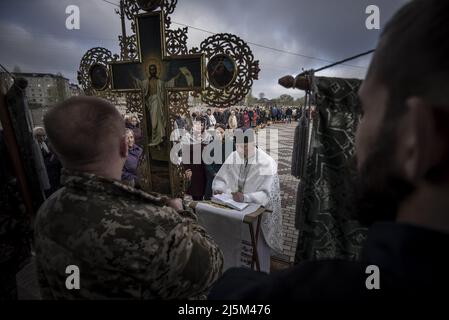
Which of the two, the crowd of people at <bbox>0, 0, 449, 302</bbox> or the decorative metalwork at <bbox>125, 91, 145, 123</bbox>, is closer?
the crowd of people at <bbox>0, 0, 449, 302</bbox>

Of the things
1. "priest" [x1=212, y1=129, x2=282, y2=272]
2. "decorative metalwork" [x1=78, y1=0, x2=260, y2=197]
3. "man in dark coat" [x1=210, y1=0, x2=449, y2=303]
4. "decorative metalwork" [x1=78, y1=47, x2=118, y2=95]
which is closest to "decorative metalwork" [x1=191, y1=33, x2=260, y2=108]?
"decorative metalwork" [x1=78, y1=0, x2=260, y2=197]

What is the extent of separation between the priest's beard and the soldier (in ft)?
2.81

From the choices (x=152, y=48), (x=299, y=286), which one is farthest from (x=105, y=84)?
(x=299, y=286)

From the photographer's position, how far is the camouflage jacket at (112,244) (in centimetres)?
104

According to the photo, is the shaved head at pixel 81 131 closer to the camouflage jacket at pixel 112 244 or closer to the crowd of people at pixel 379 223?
the camouflage jacket at pixel 112 244

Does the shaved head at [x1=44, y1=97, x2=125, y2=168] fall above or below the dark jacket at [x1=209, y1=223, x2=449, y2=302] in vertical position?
above

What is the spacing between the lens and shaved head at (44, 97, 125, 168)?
1156mm

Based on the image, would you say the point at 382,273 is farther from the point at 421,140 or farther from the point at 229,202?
the point at 229,202

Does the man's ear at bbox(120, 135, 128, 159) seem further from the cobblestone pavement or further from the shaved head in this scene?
the cobblestone pavement

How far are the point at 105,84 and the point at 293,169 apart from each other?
116 inches

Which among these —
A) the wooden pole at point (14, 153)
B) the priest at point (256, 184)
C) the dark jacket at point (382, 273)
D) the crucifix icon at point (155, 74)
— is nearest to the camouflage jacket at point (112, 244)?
the dark jacket at point (382, 273)

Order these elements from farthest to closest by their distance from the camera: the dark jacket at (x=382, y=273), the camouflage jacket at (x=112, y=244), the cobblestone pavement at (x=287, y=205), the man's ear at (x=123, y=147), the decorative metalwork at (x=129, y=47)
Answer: the cobblestone pavement at (x=287, y=205)
the decorative metalwork at (x=129, y=47)
the man's ear at (x=123, y=147)
the camouflage jacket at (x=112, y=244)
the dark jacket at (x=382, y=273)

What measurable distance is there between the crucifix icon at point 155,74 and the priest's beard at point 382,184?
242 centimetres

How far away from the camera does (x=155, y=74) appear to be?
301cm
